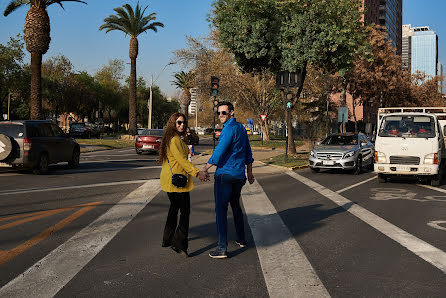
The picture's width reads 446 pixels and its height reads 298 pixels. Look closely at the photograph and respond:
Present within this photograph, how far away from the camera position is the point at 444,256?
525 cm

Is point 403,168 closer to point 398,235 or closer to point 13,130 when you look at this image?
point 398,235

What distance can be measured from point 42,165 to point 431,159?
1160 centimetres

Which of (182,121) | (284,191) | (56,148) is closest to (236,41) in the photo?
(56,148)

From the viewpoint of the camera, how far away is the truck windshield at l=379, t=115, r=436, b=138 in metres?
12.6

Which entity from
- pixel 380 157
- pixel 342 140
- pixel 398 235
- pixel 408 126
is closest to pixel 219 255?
pixel 398 235

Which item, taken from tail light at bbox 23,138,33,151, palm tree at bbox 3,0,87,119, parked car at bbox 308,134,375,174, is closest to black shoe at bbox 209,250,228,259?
tail light at bbox 23,138,33,151

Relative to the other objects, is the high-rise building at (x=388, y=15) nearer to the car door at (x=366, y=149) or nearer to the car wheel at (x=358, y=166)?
the car door at (x=366, y=149)

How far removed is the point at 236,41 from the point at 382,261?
18125 millimetres

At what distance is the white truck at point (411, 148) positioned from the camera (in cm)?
1205

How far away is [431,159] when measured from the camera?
12.0 meters

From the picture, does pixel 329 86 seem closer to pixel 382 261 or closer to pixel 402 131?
pixel 402 131

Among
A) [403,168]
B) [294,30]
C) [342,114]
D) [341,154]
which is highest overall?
[294,30]

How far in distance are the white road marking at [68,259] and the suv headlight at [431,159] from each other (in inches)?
319

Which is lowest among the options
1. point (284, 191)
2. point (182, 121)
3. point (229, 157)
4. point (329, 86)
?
point (284, 191)
